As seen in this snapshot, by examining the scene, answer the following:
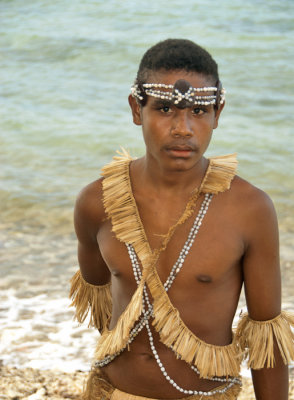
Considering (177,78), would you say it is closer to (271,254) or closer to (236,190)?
(236,190)

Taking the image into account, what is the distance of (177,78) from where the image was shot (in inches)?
85.0

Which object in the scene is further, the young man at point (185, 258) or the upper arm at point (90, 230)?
the upper arm at point (90, 230)

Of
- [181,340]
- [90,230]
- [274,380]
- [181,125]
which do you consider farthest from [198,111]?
[274,380]

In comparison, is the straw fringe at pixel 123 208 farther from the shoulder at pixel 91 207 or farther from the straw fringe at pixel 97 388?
the straw fringe at pixel 97 388

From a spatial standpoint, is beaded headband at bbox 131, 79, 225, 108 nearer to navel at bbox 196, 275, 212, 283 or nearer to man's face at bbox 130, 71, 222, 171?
man's face at bbox 130, 71, 222, 171

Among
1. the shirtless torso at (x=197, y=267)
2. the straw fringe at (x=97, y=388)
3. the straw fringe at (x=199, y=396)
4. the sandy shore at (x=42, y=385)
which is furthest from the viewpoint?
the sandy shore at (x=42, y=385)

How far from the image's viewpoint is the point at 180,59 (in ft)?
7.10

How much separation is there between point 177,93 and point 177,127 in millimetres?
102

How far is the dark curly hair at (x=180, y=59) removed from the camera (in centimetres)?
217

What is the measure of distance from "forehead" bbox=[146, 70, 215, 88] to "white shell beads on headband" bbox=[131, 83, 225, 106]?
0.05 ft

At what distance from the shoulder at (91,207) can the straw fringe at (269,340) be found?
63 cm

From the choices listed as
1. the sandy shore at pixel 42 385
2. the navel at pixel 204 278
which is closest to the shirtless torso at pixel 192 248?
the navel at pixel 204 278

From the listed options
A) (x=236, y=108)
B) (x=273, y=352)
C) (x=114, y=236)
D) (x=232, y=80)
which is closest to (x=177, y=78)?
(x=114, y=236)

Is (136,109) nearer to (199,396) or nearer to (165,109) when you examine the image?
(165,109)
